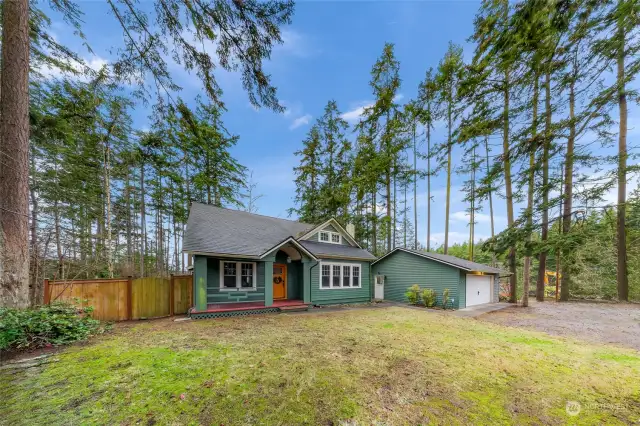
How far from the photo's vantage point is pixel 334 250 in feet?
40.9

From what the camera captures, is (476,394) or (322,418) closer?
(322,418)

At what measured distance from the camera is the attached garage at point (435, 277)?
12.1 meters

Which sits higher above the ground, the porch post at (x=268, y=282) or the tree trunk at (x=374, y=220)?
the tree trunk at (x=374, y=220)

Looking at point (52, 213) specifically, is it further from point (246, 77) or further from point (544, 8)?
point (544, 8)

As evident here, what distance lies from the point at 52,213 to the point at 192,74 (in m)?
11.4

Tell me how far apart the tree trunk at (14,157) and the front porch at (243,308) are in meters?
4.10

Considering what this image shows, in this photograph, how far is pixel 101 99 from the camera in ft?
23.8

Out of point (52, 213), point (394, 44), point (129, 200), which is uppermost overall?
point (394, 44)

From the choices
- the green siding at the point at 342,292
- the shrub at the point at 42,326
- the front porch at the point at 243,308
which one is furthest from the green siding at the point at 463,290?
the shrub at the point at 42,326

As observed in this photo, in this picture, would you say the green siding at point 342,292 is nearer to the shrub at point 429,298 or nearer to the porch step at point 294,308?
the porch step at point 294,308

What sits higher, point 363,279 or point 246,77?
point 246,77

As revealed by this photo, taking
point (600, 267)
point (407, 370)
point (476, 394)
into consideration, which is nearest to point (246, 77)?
point (407, 370)

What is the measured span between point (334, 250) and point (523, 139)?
31.8 feet
